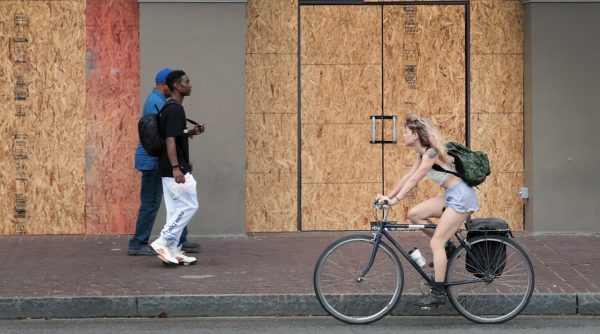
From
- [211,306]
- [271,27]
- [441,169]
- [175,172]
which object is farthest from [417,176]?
[271,27]

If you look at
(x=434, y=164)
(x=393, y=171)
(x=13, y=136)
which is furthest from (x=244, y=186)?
(x=434, y=164)

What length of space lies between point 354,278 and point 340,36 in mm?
5032

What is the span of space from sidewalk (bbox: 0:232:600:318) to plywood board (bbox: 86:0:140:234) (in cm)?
56

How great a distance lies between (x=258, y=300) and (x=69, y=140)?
4.60 metres

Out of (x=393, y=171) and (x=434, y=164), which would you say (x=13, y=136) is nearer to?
(x=393, y=171)

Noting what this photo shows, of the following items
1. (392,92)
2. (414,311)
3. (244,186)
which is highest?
(392,92)

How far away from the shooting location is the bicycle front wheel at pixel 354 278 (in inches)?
346

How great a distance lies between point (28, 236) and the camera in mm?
13273

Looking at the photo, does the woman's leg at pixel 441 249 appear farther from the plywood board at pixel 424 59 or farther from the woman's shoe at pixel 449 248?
the plywood board at pixel 424 59

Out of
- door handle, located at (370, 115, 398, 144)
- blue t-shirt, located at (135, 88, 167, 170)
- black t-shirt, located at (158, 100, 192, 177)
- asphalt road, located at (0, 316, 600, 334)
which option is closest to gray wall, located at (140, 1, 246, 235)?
blue t-shirt, located at (135, 88, 167, 170)

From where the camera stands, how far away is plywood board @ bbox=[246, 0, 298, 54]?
1334 cm

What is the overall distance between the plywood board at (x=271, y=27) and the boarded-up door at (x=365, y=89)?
0.46ft

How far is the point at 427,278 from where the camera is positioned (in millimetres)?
8984

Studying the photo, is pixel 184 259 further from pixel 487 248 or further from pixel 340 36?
pixel 340 36
